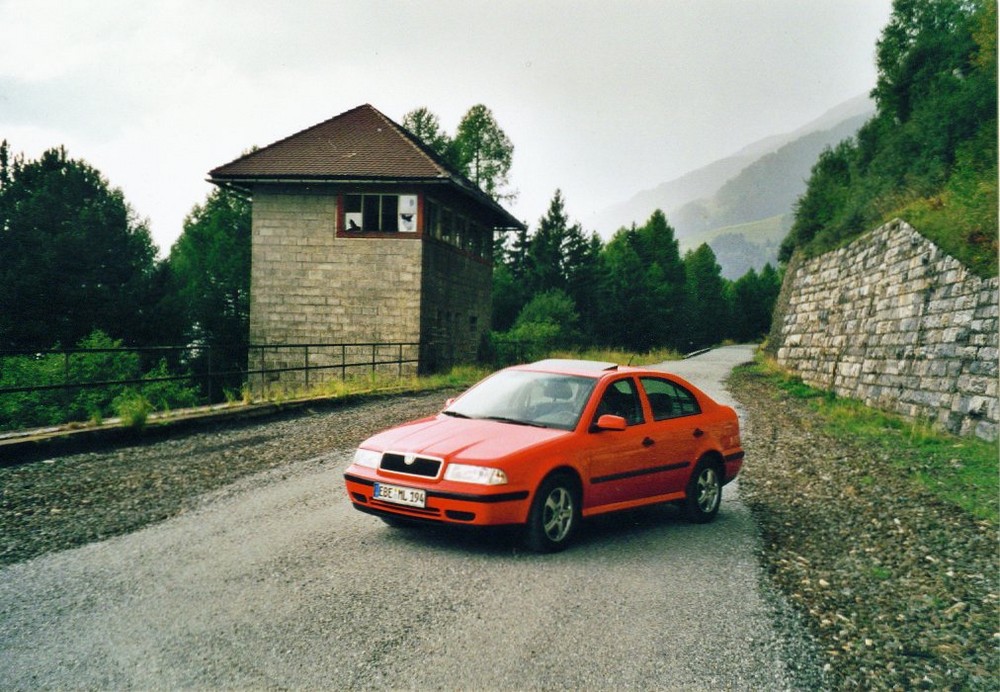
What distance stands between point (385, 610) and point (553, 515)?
1.82m

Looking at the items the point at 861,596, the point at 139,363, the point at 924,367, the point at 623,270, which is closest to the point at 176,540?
the point at 861,596

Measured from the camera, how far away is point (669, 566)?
5730mm

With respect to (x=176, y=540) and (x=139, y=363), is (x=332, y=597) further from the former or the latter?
(x=139, y=363)

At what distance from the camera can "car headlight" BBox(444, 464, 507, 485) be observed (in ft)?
18.5

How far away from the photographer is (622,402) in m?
6.93

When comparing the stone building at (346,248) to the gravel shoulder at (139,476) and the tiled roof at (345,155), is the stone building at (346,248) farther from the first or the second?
the gravel shoulder at (139,476)

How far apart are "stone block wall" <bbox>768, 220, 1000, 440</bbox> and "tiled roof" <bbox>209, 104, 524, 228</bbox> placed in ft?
41.5

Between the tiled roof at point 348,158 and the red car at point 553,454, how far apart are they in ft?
64.1

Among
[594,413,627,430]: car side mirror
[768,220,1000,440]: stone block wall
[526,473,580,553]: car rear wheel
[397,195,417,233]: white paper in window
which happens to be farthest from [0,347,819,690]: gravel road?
[397,195,417,233]: white paper in window

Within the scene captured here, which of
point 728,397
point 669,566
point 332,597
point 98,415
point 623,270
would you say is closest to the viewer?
point 332,597

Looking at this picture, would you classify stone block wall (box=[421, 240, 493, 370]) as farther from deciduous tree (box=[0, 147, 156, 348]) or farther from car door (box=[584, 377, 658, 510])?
car door (box=[584, 377, 658, 510])

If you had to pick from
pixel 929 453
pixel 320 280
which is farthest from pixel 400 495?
pixel 320 280

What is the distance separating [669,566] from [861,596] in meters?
1.31

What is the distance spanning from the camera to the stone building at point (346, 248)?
2664 cm
